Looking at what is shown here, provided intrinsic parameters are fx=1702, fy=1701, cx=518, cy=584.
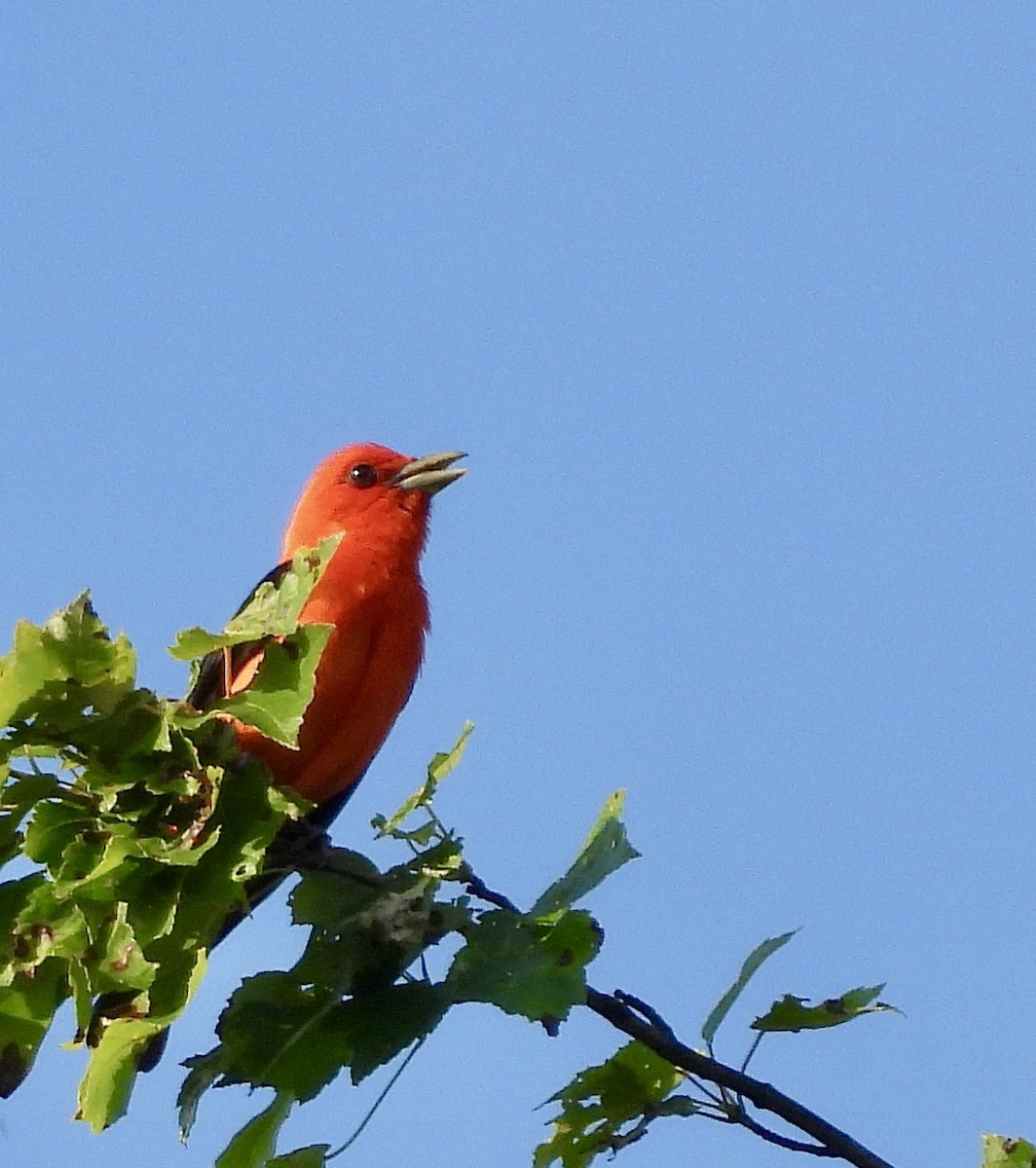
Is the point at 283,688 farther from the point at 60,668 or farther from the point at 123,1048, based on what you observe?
the point at 123,1048

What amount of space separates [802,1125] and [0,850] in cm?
198

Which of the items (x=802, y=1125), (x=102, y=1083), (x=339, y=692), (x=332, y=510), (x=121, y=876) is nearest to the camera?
(x=802, y=1125)

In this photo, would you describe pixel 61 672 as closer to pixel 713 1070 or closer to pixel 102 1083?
pixel 102 1083

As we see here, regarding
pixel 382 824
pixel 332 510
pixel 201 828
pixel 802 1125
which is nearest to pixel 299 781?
pixel 332 510

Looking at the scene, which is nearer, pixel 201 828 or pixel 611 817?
pixel 201 828

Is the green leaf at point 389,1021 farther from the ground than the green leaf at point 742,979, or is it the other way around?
the green leaf at point 742,979

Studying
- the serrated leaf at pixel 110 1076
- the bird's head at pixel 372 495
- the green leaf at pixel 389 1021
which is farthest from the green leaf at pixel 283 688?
the bird's head at pixel 372 495

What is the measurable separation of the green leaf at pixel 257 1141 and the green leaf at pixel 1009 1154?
5.30 ft

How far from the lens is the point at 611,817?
4352 millimetres

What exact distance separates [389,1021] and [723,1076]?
2.57ft

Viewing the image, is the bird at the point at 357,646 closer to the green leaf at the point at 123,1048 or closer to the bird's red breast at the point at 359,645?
the bird's red breast at the point at 359,645

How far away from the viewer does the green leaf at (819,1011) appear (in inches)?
165

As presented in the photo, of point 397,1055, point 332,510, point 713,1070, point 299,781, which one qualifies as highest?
point 332,510

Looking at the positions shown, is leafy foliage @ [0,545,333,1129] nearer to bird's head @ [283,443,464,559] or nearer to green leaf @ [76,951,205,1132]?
green leaf @ [76,951,205,1132]
